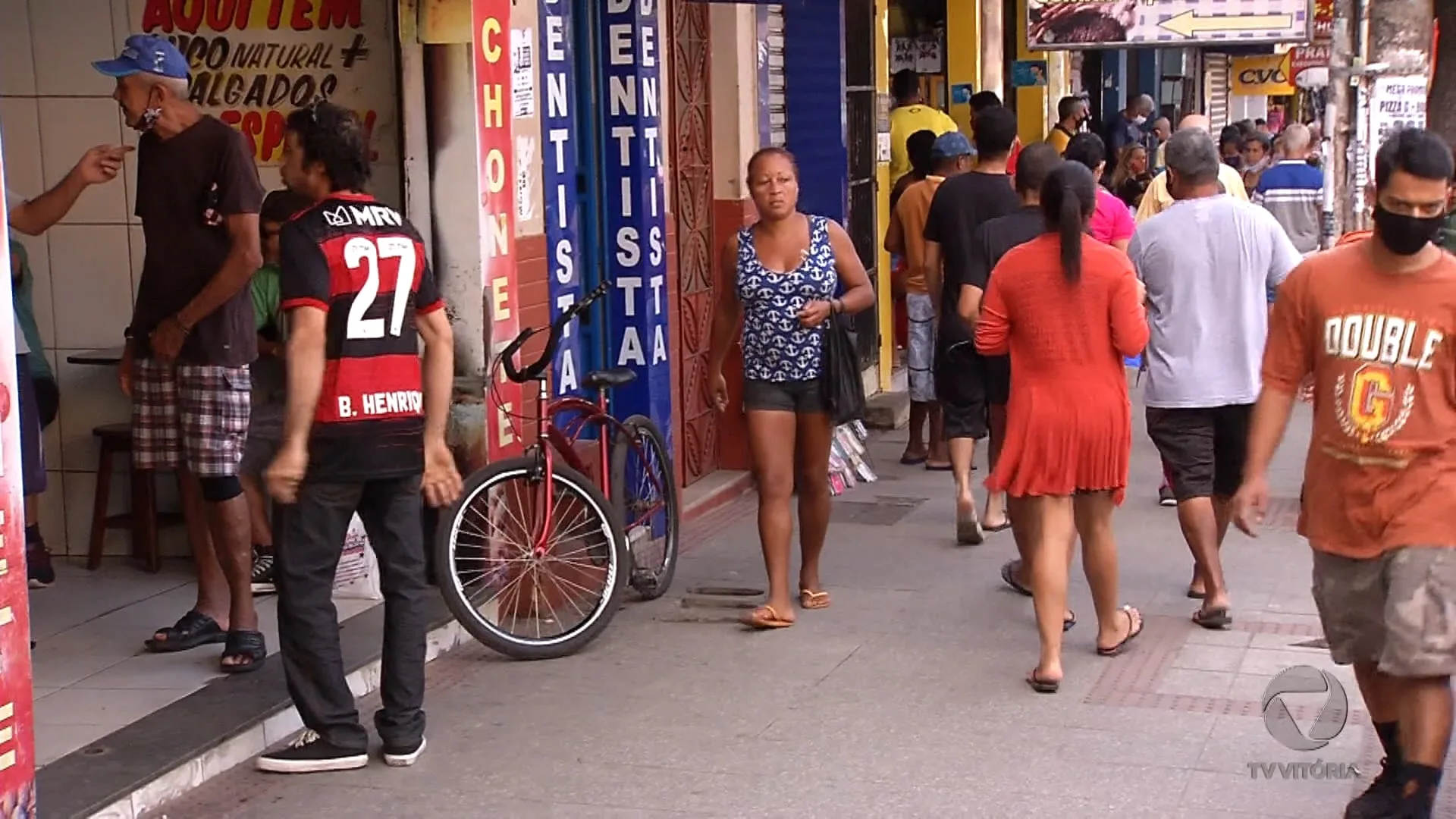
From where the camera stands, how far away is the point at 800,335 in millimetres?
7129

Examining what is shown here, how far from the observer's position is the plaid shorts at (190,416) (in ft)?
20.8

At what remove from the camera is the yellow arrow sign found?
943 centimetres

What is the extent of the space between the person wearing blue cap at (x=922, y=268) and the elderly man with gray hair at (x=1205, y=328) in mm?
3171

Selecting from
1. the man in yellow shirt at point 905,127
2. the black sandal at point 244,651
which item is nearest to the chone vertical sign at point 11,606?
the black sandal at point 244,651

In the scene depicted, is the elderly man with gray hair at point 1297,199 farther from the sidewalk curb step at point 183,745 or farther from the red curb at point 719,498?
the sidewalk curb step at point 183,745

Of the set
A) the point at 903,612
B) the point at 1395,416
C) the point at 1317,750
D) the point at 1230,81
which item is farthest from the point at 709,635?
the point at 1230,81

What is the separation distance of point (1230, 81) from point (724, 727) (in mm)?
26723

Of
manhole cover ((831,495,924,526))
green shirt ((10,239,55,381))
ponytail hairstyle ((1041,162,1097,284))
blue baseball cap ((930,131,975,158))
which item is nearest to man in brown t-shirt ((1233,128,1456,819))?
ponytail hairstyle ((1041,162,1097,284))

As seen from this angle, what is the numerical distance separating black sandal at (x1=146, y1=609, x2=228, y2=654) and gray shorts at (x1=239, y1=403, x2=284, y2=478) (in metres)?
0.61

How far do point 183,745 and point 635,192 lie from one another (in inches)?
146

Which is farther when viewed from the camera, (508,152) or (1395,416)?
(508,152)

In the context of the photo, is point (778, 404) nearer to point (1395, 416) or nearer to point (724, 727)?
point (724, 727)


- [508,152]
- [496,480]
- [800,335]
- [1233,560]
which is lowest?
[1233,560]

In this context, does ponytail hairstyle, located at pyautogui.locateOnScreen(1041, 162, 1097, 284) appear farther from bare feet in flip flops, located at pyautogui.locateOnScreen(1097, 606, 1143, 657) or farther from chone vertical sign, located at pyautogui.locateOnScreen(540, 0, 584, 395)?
chone vertical sign, located at pyautogui.locateOnScreen(540, 0, 584, 395)
